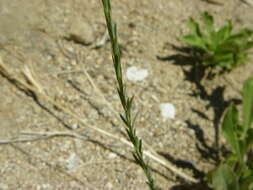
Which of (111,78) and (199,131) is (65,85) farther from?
(199,131)

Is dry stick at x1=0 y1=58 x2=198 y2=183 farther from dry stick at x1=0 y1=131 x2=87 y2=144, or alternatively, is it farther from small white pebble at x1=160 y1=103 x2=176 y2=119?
small white pebble at x1=160 y1=103 x2=176 y2=119

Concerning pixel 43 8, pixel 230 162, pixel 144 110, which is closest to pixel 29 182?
pixel 144 110

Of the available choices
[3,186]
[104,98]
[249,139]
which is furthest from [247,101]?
[3,186]

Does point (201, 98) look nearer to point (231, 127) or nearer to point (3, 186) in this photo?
point (231, 127)

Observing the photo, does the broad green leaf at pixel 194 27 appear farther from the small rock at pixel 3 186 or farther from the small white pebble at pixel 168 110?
the small rock at pixel 3 186

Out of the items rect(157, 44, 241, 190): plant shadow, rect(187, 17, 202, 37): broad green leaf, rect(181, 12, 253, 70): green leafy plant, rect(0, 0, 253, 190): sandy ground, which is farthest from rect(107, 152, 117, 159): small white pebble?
rect(187, 17, 202, 37): broad green leaf

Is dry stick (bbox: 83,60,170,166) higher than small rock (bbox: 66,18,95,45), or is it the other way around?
small rock (bbox: 66,18,95,45)
